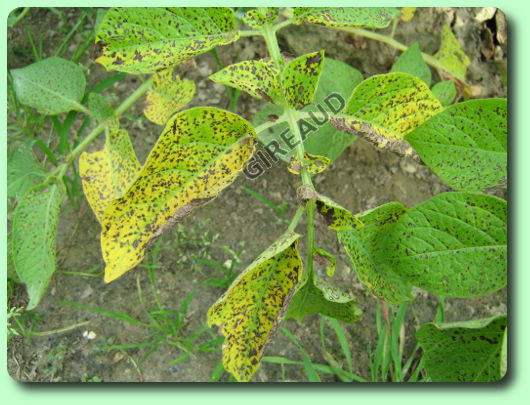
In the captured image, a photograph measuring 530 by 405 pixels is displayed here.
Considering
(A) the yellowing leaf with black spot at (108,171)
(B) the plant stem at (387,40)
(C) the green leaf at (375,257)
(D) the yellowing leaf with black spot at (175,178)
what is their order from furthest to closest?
(B) the plant stem at (387,40)
(A) the yellowing leaf with black spot at (108,171)
(C) the green leaf at (375,257)
(D) the yellowing leaf with black spot at (175,178)

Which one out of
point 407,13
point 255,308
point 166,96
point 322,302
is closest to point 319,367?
point 322,302

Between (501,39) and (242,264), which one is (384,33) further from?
(242,264)

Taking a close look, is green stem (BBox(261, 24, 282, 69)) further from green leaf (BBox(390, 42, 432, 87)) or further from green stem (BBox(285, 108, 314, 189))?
green leaf (BBox(390, 42, 432, 87))

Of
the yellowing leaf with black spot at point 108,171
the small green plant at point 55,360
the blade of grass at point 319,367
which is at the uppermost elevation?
the yellowing leaf with black spot at point 108,171

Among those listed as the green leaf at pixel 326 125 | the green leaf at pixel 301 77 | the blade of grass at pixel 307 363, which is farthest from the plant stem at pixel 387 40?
the blade of grass at pixel 307 363

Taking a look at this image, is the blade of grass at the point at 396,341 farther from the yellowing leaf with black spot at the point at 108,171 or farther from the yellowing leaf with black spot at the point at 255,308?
the yellowing leaf with black spot at the point at 108,171

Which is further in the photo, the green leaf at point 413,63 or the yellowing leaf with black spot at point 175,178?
the green leaf at point 413,63

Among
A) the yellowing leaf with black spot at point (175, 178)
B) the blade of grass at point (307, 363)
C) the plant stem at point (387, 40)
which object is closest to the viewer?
the yellowing leaf with black spot at point (175, 178)

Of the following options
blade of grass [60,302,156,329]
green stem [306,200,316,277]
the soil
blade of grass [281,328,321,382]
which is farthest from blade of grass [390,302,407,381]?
blade of grass [60,302,156,329]

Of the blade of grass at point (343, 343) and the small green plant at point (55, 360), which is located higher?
the blade of grass at point (343, 343)
